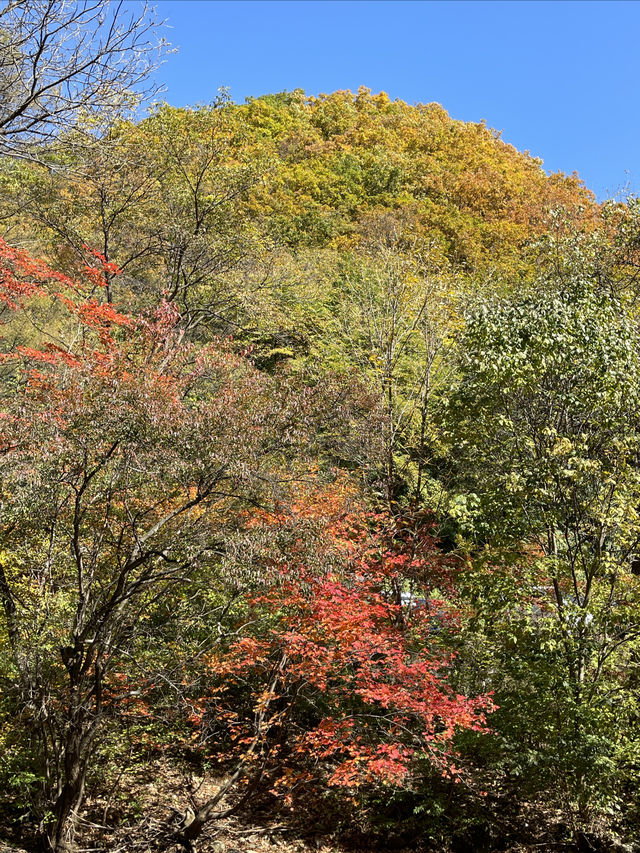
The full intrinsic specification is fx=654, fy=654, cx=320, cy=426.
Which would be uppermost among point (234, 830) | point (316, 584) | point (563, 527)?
point (563, 527)

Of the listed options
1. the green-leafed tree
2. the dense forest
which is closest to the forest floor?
the dense forest

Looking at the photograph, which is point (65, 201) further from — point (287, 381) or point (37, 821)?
point (37, 821)

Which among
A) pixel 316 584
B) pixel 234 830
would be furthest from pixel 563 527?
pixel 234 830

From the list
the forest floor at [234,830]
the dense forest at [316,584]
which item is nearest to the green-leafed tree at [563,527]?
the dense forest at [316,584]

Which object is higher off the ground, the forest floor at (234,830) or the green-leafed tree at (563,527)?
the green-leafed tree at (563,527)

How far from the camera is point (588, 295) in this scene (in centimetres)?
716

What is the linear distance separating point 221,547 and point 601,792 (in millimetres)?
4446

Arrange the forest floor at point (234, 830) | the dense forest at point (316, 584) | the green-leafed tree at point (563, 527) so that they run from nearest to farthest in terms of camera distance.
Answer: the dense forest at point (316, 584)
the green-leafed tree at point (563, 527)
the forest floor at point (234, 830)

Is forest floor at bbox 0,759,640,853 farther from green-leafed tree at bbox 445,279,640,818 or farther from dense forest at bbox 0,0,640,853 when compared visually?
green-leafed tree at bbox 445,279,640,818

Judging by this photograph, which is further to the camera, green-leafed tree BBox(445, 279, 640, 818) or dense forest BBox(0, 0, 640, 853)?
green-leafed tree BBox(445, 279, 640, 818)

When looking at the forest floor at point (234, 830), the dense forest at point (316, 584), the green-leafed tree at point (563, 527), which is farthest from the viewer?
the forest floor at point (234, 830)

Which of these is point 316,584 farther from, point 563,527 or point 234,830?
point 234,830

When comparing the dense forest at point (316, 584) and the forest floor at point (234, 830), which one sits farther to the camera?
the forest floor at point (234, 830)

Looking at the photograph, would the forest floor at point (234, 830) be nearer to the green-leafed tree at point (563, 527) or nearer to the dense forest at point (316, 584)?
the dense forest at point (316, 584)
